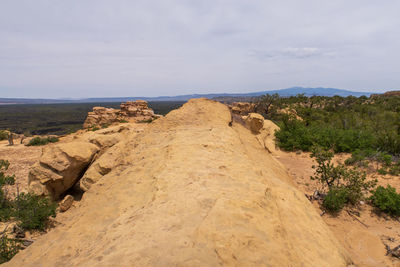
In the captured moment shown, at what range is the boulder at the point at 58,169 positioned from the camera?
21.7 ft

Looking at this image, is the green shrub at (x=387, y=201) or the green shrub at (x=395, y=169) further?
the green shrub at (x=395, y=169)

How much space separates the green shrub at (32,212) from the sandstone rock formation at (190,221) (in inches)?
96.0

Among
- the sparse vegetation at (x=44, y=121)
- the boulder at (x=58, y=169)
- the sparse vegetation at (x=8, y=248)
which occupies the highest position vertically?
the boulder at (x=58, y=169)

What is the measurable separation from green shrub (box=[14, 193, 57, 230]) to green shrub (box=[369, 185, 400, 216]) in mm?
9703

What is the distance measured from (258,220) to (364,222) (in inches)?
228

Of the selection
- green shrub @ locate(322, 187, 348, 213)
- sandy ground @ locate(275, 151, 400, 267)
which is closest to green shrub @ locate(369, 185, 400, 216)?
sandy ground @ locate(275, 151, 400, 267)

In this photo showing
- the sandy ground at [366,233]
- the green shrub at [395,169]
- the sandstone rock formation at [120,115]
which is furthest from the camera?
the sandstone rock formation at [120,115]

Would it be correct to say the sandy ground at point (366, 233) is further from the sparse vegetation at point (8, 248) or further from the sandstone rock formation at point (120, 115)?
the sandstone rock formation at point (120, 115)

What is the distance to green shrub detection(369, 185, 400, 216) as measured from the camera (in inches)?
256

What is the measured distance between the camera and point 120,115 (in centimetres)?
3036

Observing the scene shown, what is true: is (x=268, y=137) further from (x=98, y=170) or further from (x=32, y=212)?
(x=32, y=212)

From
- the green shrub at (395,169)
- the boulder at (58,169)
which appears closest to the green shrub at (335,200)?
the green shrub at (395,169)

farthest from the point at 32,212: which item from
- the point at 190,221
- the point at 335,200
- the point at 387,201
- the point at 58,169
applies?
the point at 387,201

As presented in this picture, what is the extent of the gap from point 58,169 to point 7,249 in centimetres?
267
